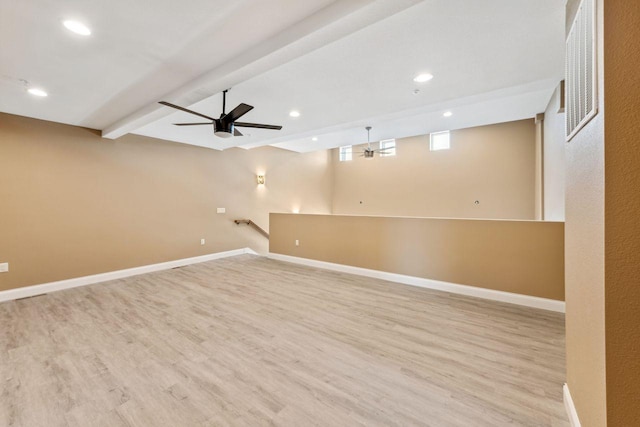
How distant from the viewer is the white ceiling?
1.81 meters

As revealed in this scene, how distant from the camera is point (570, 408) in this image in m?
1.57

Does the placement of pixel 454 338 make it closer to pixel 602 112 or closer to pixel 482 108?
pixel 602 112

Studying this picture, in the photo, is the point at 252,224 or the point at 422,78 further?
the point at 252,224

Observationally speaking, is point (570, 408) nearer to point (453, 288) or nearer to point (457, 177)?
point (453, 288)

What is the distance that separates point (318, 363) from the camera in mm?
2164

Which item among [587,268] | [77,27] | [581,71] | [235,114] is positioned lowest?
[587,268]

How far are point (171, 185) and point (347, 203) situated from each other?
5.69m

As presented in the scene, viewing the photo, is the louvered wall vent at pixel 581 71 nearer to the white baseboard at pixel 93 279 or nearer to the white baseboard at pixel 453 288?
the white baseboard at pixel 453 288

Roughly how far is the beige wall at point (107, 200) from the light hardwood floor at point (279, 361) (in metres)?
0.85

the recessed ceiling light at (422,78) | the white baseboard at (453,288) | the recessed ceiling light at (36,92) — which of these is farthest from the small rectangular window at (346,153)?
Answer: the recessed ceiling light at (36,92)

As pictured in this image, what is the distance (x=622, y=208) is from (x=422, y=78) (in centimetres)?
234

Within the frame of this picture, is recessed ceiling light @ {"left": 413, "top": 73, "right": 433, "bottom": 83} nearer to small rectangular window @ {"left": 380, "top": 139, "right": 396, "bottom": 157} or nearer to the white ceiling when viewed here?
the white ceiling

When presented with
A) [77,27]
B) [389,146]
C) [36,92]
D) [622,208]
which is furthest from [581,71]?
[389,146]

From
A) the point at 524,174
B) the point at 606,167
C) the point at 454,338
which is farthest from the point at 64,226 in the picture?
the point at 524,174
